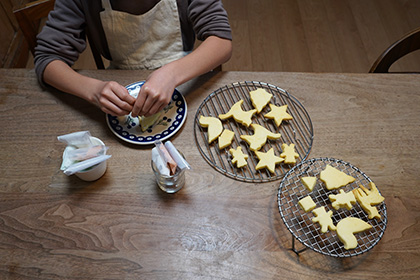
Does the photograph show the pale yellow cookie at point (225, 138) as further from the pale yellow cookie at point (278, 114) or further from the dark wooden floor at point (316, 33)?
the dark wooden floor at point (316, 33)

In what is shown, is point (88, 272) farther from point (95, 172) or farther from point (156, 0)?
point (156, 0)

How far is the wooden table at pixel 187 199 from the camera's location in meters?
0.82

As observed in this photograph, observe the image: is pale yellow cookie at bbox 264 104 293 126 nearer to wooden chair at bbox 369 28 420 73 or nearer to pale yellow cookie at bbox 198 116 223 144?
pale yellow cookie at bbox 198 116 223 144

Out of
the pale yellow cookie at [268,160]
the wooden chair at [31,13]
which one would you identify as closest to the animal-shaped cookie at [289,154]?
the pale yellow cookie at [268,160]

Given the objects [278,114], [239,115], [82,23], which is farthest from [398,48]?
[82,23]

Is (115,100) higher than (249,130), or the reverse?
(115,100)

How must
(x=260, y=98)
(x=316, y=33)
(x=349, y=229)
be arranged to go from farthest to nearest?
(x=316, y=33) < (x=260, y=98) < (x=349, y=229)

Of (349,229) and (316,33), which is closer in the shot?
(349,229)

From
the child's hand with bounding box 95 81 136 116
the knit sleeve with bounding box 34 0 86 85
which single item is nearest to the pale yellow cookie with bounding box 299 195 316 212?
the child's hand with bounding box 95 81 136 116

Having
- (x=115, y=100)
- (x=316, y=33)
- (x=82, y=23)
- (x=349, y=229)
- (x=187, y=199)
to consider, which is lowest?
(x=316, y=33)

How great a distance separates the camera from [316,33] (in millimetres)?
2447

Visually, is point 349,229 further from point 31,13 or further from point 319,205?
point 31,13

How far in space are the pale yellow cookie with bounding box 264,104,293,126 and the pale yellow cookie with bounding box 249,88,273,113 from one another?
0.03 meters

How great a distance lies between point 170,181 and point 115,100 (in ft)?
0.95
